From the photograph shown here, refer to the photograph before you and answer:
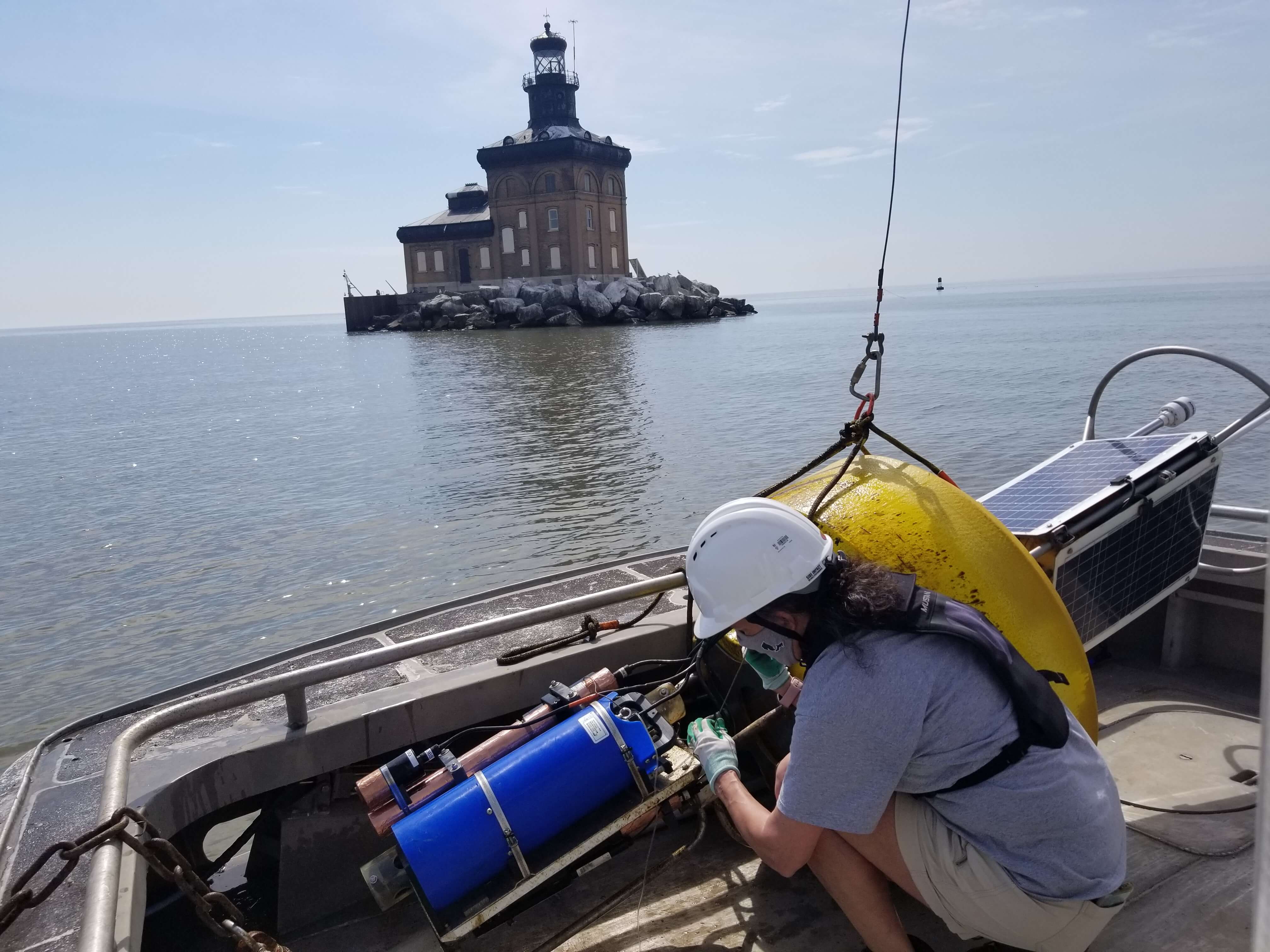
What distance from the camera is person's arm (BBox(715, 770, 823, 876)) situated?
7.85 ft

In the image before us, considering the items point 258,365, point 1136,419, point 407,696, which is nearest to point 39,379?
point 258,365

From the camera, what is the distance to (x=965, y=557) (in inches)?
126

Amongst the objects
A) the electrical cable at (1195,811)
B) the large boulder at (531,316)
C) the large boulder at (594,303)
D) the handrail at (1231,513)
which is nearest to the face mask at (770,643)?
the electrical cable at (1195,811)

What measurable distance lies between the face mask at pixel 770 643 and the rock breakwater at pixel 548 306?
76.3m

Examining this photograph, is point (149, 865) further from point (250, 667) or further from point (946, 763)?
point (946, 763)

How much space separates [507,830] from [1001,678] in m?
1.69

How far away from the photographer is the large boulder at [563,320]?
77.4 m

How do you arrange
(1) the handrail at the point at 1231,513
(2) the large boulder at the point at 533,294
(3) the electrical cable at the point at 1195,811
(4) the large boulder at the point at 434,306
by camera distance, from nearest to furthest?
1. (3) the electrical cable at the point at 1195,811
2. (1) the handrail at the point at 1231,513
3. (2) the large boulder at the point at 533,294
4. (4) the large boulder at the point at 434,306

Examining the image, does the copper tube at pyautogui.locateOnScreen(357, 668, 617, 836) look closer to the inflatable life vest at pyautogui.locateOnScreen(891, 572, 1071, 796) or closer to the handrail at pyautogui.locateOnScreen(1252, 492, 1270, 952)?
the inflatable life vest at pyautogui.locateOnScreen(891, 572, 1071, 796)

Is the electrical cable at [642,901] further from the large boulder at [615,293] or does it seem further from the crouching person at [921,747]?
the large boulder at [615,293]

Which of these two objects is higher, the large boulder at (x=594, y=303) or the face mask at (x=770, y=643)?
the large boulder at (x=594, y=303)

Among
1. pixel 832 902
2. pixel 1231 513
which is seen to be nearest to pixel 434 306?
pixel 1231 513

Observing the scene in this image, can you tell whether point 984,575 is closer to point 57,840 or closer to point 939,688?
point 939,688

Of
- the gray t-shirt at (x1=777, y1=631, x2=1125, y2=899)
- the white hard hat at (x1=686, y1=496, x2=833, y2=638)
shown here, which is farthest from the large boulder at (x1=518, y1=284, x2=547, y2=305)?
the gray t-shirt at (x1=777, y1=631, x2=1125, y2=899)
